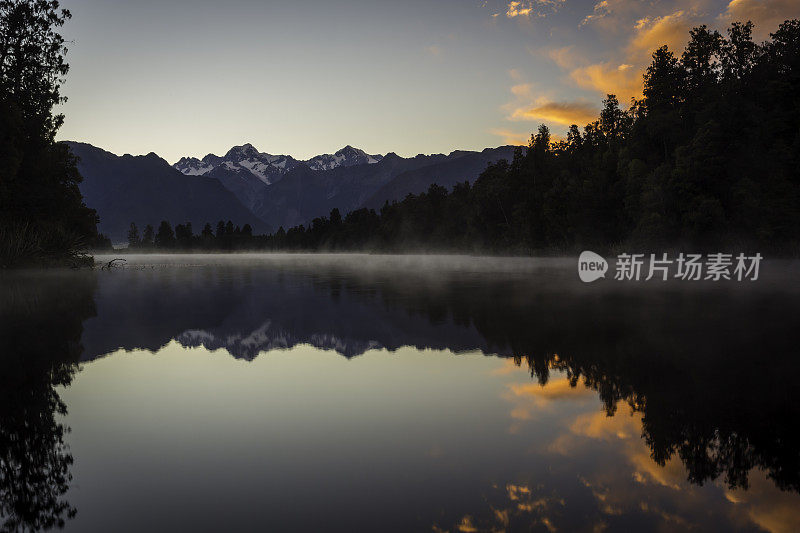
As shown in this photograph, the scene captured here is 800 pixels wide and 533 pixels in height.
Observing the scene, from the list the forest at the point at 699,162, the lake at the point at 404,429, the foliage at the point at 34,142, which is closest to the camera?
the lake at the point at 404,429

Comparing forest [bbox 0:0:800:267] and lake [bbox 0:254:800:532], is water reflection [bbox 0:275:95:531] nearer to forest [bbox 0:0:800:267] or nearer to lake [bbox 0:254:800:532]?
lake [bbox 0:254:800:532]

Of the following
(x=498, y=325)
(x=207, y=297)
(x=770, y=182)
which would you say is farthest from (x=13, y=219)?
(x=770, y=182)

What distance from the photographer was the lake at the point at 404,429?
577 cm

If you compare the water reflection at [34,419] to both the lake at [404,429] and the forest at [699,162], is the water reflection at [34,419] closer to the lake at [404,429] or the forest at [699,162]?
the lake at [404,429]

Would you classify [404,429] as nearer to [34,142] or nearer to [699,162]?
[34,142]

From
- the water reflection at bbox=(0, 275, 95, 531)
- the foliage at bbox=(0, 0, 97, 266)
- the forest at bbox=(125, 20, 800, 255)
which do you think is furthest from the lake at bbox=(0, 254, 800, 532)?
the forest at bbox=(125, 20, 800, 255)

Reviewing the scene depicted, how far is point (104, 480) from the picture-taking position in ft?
21.4

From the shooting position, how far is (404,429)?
834cm

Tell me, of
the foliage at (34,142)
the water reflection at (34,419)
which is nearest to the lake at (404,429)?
the water reflection at (34,419)

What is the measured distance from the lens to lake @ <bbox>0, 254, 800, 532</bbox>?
5770 millimetres

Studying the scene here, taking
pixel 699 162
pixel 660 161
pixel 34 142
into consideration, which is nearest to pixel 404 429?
pixel 34 142

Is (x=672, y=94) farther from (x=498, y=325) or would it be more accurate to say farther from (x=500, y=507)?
(x=500, y=507)

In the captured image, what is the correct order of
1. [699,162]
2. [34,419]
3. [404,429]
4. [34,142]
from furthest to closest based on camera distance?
[699,162], [34,142], [34,419], [404,429]

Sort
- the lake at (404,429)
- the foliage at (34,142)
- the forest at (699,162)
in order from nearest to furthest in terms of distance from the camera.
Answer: the lake at (404,429), the foliage at (34,142), the forest at (699,162)
